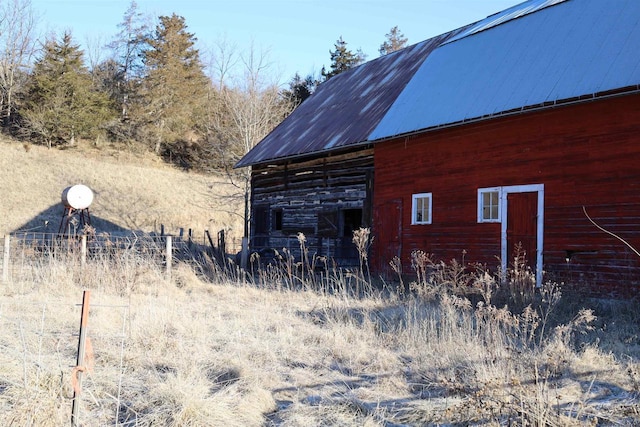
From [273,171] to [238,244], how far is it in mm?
8466

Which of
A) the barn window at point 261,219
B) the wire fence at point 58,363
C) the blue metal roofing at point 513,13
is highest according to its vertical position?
the blue metal roofing at point 513,13

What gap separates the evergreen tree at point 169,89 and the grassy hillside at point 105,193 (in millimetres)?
5210

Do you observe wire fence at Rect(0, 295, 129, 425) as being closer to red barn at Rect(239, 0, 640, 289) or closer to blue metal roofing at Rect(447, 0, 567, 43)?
red barn at Rect(239, 0, 640, 289)

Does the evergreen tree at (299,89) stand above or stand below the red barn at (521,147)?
above

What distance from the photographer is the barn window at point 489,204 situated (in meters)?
11.8

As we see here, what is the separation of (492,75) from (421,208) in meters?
3.36

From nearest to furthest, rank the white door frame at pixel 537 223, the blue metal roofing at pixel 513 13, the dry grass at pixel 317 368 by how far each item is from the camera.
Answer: the dry grass at pixel 317 368
the white door frame at pixel 537 223
the blue metal roofing at pixel 513 13

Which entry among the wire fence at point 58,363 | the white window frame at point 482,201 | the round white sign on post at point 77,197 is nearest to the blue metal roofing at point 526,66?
the white window frame at point 482,201

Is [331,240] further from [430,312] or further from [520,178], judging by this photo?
[430,312]

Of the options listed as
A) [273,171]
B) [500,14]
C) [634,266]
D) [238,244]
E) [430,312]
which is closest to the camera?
[430,312]

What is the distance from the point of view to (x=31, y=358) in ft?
17.6

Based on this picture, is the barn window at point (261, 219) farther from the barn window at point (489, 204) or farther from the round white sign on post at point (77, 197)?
the barn window at point (489, 204)

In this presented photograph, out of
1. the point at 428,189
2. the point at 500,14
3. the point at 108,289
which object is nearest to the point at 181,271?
the point at 108,289

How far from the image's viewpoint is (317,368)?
5848mm
